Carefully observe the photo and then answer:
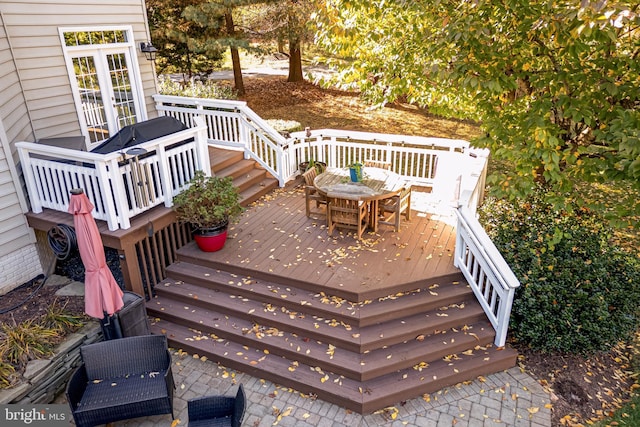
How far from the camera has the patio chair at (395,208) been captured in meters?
7.35

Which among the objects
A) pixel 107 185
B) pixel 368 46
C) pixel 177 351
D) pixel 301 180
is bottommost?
pixel 177 351

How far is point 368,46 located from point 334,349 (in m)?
4.97

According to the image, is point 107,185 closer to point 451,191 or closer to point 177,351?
point 177,351

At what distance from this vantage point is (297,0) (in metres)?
15.7

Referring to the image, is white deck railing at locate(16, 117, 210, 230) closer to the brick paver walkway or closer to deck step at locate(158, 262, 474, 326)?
deck step at locate(158, 262, 474, 326)

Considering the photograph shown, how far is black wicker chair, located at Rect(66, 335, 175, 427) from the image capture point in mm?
4652

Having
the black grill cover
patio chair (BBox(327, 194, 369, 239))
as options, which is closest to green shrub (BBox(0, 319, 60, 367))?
the black grill cover

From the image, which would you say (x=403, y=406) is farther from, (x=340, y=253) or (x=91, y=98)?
(x=91, y=98)

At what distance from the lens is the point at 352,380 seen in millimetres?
5309

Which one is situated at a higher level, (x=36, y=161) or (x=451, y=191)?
(x=36, y=161)

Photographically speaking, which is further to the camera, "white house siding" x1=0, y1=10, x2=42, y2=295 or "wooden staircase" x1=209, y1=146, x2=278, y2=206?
"wooden staircase" x1=209, y1=146, x2=278, y2=206

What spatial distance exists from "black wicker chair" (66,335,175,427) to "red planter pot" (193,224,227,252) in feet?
6.75

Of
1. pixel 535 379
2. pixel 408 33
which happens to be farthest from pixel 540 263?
pixel 408 33

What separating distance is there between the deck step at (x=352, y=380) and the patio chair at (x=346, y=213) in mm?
2417
